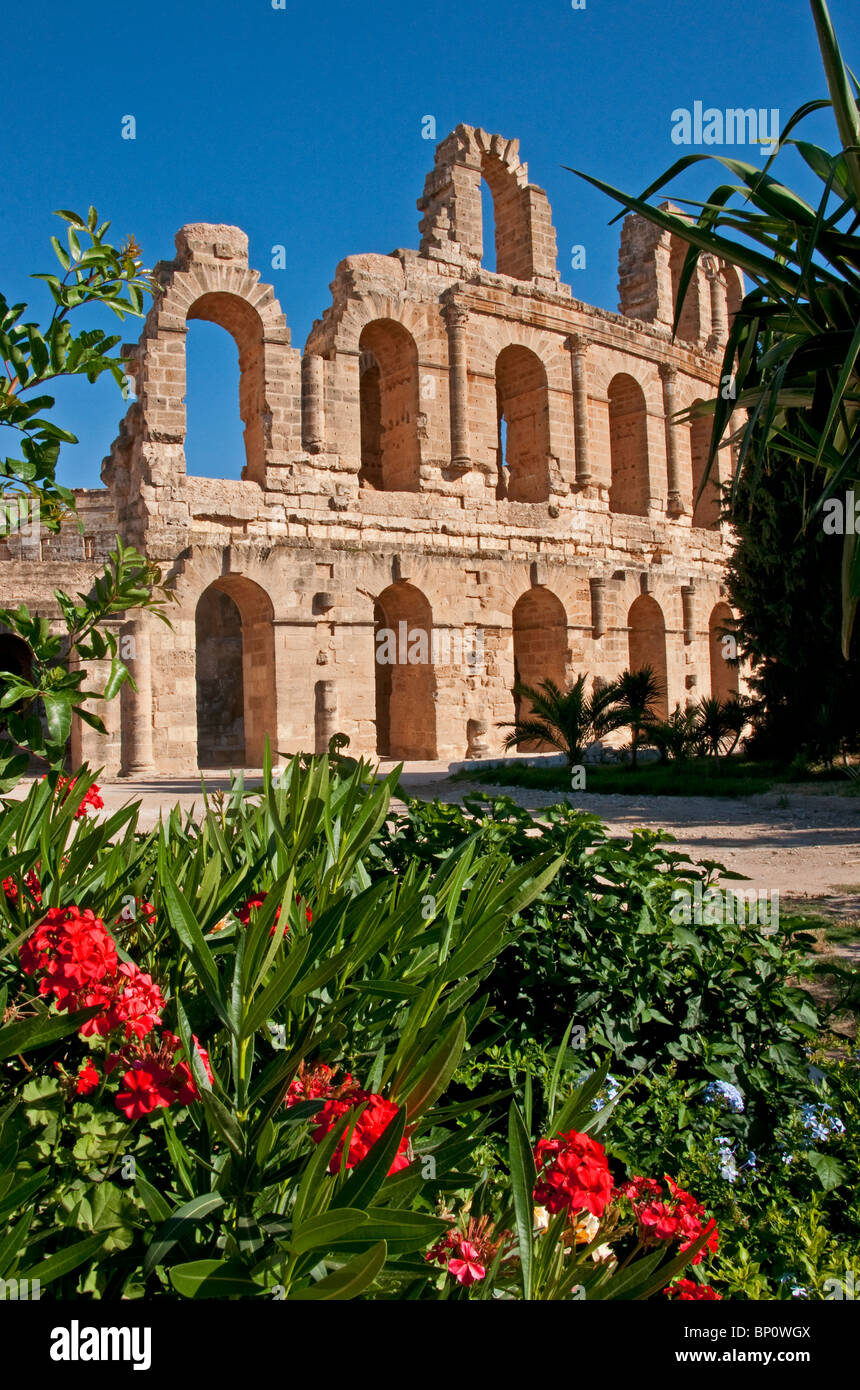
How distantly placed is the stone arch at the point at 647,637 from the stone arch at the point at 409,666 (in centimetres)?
555

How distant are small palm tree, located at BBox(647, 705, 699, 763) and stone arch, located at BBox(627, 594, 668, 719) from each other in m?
6.77

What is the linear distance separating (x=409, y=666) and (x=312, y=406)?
4.84 metres

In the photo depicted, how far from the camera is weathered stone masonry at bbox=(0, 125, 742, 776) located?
15.1 metres

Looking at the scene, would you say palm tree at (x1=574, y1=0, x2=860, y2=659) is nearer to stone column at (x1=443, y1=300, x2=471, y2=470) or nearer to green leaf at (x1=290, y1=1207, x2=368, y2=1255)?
green leaf at (x1=290, y1=1207, x2=368, y2=1255)

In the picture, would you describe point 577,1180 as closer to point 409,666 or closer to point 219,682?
point 409,666

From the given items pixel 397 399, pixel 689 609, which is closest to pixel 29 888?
pixel 397 399

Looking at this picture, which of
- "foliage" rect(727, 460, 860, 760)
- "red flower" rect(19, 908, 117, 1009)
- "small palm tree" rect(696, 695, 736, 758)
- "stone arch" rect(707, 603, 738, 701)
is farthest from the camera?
"stone arch" rect(707, 603, 738, 701)

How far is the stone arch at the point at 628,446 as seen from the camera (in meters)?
21.6

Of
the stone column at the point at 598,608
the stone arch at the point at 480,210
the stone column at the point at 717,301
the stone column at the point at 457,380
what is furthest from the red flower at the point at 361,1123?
the stone column at the point at 717,301

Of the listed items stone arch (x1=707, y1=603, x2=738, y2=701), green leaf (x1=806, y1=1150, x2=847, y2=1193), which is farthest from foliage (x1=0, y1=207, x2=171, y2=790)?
stone arch (x1=707, y1=603, x2=738, y2=701)

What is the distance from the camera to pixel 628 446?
22.1 m

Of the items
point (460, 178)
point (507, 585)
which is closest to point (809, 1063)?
point (507, 585)

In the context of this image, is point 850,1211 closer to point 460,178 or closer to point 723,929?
point 723,929
